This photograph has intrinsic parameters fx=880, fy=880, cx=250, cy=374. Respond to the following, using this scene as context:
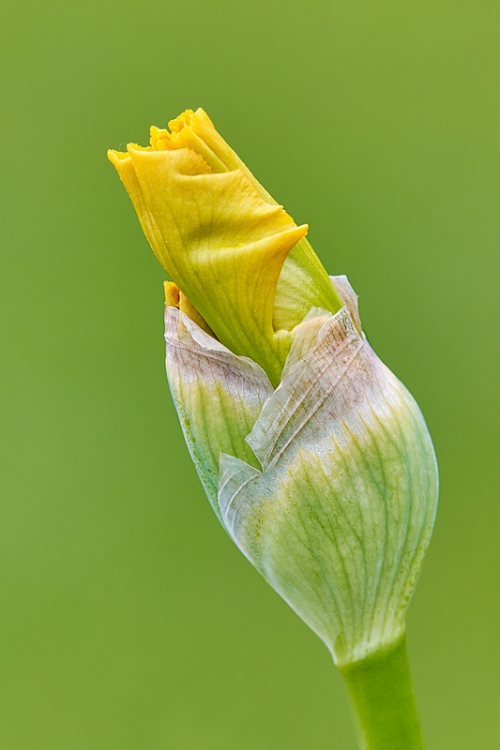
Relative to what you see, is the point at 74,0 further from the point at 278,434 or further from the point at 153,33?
the point at 278,434

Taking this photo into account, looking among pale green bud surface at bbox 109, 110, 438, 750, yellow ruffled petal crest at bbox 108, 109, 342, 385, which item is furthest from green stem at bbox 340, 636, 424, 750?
yellow ruffled petal crest at bbox 108, 109, 342, 385

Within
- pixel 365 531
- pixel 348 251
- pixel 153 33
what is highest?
pixel 153 33

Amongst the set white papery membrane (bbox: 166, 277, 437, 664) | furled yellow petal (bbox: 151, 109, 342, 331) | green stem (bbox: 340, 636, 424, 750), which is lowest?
green stem (bbox: 340, 636, 424, 750)

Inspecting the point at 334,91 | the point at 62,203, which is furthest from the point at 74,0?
the point at 334,91

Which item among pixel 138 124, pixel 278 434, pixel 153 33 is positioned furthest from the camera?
pixel 153 33

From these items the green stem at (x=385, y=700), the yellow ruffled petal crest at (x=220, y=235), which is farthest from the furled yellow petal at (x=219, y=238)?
the green stem at (x=385, y=700)

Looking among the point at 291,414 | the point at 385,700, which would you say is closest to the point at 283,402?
the point at 291,414

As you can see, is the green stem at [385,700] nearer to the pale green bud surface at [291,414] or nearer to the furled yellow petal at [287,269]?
the pale green bud surface at [291,414]

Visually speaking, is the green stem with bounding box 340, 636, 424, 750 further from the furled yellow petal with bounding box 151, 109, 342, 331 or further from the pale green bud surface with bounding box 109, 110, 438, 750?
the furled yellow petal with bounding box 151, 109, 342, 331

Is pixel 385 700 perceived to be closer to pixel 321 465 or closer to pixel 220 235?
pixel 321 465
